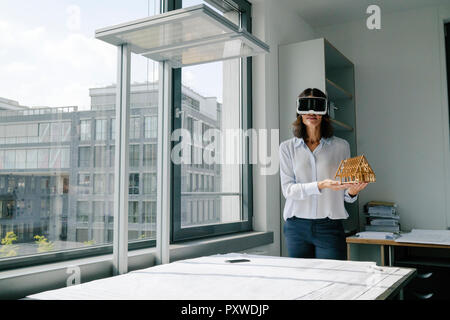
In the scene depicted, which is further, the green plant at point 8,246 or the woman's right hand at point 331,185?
the woman's right hand at point 331,185

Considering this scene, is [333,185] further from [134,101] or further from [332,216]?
[134,101]

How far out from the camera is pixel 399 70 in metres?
3.71

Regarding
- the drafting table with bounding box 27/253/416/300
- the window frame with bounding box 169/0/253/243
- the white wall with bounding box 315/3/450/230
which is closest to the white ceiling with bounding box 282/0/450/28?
the white wall with bounding box 315/3/450/230

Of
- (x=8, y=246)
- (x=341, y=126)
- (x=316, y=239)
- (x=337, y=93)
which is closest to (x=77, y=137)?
(x=8, y=246)

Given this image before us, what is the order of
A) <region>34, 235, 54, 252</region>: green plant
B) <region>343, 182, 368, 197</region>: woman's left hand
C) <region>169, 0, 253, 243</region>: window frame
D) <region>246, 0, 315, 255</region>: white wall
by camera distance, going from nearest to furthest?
<region>34, 235, 54, 252</region>: green plant → <region>343, 182, 368, 197</region>: woman's left hand → <region>169, 0, 253, 243</region>: window frame → <region>246, 0, 315, 255</region>: white wall

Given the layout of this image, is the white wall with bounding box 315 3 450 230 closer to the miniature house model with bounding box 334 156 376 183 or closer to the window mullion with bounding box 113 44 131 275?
the miniature house model with bounding box 334 156 376 183

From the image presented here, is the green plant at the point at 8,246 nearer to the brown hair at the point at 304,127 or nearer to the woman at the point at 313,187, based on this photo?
the woman at the point at 313,187

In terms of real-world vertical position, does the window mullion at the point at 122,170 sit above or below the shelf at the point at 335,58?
below

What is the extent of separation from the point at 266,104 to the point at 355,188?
1.37 metres

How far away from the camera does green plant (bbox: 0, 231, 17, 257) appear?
4.94 ft

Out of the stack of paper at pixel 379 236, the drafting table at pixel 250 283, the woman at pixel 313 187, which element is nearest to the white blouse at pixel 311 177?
the woman at pixel 313 187

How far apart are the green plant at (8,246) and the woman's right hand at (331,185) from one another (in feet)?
4.36

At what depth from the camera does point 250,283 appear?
4.13ft

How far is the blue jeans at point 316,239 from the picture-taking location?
205cm
